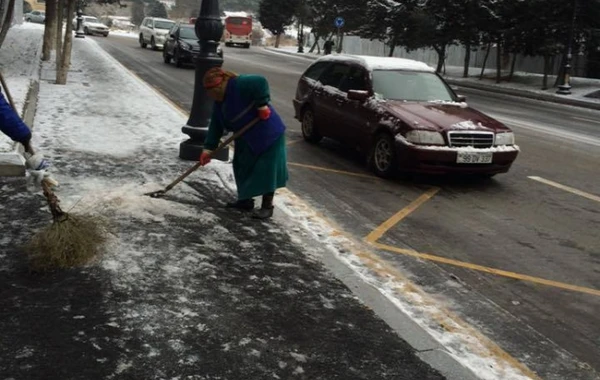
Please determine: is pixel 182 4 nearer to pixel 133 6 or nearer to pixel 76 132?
pixel 133 6

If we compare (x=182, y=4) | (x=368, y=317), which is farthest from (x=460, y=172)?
(x=182, y=4)

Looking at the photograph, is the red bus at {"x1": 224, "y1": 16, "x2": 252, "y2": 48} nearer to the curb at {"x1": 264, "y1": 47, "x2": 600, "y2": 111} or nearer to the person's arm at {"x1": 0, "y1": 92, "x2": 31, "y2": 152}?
the curb at {"x1": 264, "y1": 47, "x2": 600, "y2": 111}

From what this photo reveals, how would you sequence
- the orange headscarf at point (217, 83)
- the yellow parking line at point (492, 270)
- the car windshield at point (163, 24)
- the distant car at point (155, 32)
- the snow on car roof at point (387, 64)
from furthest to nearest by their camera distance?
1. the car windshield at point (163, 24)
2. the distant car at point (155, 32)
3. the snow on car roof at point (387, 64)
4. the orange headscarf at point (217, 83)
5. the yellow parking line at point (492, 270)

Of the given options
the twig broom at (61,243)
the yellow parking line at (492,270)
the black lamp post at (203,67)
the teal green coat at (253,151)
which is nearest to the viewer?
the twig broom at (61,243)

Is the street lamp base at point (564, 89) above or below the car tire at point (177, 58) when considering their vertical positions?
above

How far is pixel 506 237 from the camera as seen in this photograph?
631cm

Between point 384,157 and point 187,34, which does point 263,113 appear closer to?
point 384,157

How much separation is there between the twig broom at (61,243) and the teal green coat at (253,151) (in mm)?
1655

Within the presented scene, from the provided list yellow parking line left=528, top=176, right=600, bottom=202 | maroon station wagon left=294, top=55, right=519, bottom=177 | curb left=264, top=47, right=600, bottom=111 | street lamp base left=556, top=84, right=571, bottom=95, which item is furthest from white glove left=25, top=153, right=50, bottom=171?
street lamp base left=556, top=84, right=571, bottom=95

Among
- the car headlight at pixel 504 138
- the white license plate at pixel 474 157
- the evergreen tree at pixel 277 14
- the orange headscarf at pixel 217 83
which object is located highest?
the evergreen tree at pixel 277 14

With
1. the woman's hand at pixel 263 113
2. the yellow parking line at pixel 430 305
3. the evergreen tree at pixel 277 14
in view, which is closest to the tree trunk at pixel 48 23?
the woman's hand at pixel 263 113

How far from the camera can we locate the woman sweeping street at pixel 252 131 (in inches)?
227

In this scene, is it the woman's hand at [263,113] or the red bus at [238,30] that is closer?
the woman's hand at [263,113]

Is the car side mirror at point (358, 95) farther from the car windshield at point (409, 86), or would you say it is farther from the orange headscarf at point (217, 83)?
the orange headscarf at point (217, 83)
